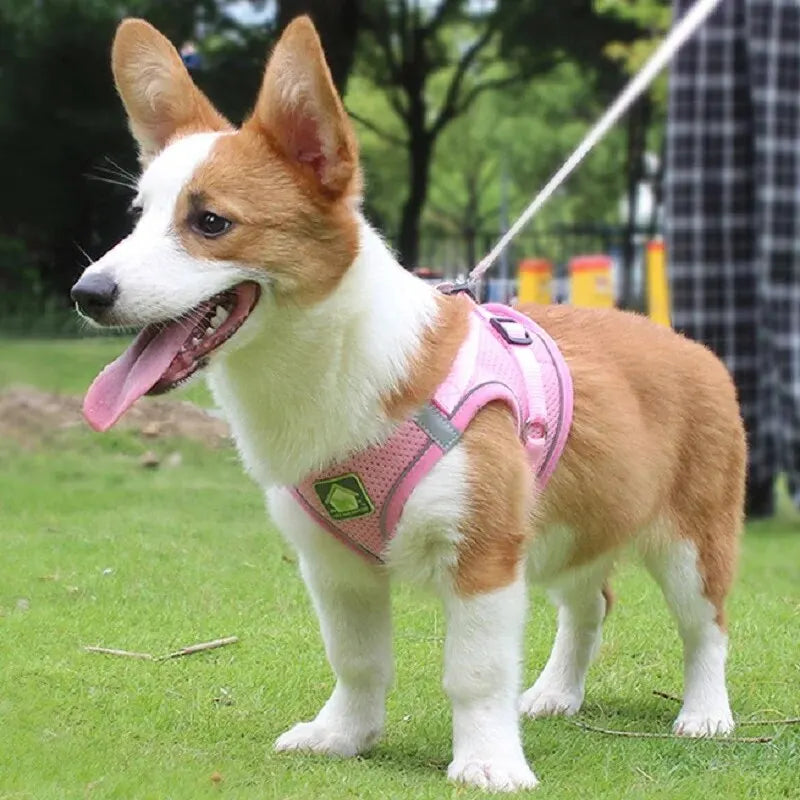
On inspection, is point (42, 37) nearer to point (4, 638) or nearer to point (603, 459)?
point (4, 638)

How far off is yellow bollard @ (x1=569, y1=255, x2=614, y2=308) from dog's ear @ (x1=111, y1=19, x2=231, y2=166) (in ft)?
36.3

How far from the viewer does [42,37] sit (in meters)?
11.1

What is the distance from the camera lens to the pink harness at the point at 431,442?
3.47 m

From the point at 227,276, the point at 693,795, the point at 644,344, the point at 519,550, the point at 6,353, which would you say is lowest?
the point at 6,353

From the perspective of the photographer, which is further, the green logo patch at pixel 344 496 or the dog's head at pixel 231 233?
the green logo patch at pixel 344 496

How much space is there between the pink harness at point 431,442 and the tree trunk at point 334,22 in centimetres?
710

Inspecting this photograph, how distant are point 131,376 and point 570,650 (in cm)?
194

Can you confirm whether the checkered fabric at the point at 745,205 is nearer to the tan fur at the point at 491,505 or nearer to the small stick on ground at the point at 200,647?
the small stick on ground at the point at 200,647

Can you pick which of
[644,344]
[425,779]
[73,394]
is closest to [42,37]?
[73,394]

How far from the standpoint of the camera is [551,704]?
4480mm

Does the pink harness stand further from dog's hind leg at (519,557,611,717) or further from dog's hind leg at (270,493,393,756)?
dog's hind leg at (519,557,611,717)

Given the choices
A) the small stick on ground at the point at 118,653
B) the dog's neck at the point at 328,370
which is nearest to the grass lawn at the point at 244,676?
the small stick on ground at the point at 118,653

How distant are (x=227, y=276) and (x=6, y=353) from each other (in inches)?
302

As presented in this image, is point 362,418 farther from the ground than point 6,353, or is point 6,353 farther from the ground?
point 362,418
